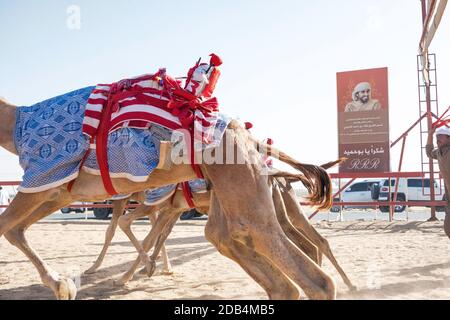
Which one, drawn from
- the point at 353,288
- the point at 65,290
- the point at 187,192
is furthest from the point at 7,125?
the point at 353,288

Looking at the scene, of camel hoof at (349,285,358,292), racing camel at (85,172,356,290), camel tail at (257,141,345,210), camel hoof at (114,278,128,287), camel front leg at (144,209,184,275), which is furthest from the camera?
camel front leg at (144,209,184,275)

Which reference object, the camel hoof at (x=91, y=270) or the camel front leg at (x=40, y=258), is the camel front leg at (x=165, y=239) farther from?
the camel front leg at (x=40, y=258)

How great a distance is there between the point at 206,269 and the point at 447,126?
368cm

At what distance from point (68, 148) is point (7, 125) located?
2.00ft

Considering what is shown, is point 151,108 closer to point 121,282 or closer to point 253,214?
point 253,214

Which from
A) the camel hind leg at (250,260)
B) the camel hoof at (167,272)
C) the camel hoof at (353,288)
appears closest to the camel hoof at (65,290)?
the camel hind leg at (250,260)

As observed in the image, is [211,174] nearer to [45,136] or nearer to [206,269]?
[45,136]

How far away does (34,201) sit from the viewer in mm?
3350

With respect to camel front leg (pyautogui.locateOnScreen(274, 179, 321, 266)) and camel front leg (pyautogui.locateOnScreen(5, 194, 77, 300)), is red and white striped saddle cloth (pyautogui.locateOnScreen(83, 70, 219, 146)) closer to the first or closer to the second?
camel front leg (pyautogui.locateOnScreen(5, 194, 77, 300))

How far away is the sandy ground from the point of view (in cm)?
499

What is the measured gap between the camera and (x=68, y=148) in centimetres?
340

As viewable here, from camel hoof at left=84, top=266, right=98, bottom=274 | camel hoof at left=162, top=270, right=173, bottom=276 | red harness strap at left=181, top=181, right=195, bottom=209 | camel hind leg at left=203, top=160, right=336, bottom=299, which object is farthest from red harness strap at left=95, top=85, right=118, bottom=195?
camel hoof at left=84, top=266, right=98, bottom=274

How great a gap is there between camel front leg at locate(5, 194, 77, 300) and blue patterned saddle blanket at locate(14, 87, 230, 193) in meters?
0.35

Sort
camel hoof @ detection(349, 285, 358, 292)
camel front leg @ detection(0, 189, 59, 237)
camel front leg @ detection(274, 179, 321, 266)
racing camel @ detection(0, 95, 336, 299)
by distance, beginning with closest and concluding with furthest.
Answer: racing camel @ detection(0, 95, 336, 299) < camel front leg @ detection(0, 189, 59, 237) < camel front leg @ detection(274, 179, 321, 266) < camel hoof @ detection(349, 285, 358, 292)
